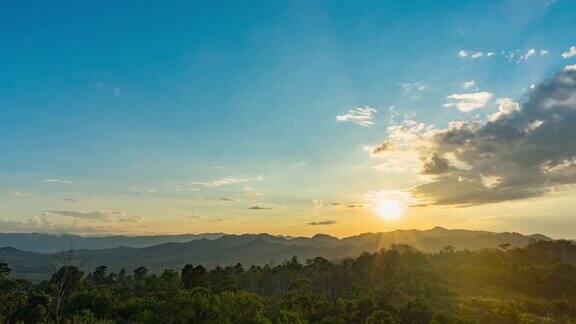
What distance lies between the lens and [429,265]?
495 feet

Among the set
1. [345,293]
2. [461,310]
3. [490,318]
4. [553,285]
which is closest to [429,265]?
[553,285]

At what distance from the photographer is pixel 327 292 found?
117 m

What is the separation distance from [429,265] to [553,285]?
127 feet

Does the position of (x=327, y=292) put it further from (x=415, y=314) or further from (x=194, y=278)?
(x=415, y=314)

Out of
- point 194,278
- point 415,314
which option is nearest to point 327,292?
point 194,278

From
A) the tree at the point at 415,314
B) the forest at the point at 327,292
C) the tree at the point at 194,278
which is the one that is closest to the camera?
the forest at the point at 327,292

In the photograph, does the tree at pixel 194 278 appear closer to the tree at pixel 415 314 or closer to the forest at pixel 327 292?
the forest at pixel 327 292

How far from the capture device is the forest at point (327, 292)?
183ft

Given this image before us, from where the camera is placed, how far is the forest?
2194 inches

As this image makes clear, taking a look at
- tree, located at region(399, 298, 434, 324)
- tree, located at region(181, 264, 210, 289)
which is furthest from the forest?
tree, located at region(181, 264, 210, 289)

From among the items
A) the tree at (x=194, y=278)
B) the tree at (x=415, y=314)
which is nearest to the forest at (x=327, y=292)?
the tree at (x=415, y=314)

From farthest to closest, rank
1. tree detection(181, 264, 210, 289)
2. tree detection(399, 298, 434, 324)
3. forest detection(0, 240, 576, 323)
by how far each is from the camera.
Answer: tree detection(181, 264, 210, 289) → tree detection(399, 298, 434, 324) → forest detection(0, 240, 576, 323)

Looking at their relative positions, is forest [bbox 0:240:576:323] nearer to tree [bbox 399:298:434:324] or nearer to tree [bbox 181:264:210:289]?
tree [bbox 399:298:434:324]

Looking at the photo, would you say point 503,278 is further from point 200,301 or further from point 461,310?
point 200,301
